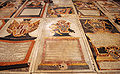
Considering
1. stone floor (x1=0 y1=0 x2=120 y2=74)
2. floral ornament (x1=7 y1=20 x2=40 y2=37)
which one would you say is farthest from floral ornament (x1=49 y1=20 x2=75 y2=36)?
floral ornament (x1=7 y1=20 x2=40 y2=37)

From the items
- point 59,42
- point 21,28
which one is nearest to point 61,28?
point 59,42

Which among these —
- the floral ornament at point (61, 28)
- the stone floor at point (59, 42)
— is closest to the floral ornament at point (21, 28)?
the stone floor at point (59, 42)

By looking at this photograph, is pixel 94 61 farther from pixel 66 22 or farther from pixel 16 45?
pixel 16 45

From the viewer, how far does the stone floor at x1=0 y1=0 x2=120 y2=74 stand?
1178 millimetres

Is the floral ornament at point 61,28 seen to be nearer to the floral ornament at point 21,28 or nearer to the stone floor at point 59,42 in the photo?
the stone floor at point 59,42

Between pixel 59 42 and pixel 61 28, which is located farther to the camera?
pixel 61 28

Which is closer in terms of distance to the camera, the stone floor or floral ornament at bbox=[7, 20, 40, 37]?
the stone floor

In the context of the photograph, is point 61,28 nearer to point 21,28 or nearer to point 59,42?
point 59,42

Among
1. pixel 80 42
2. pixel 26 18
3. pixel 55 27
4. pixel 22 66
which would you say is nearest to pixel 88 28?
pixel 80 42

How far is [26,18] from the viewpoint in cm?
224

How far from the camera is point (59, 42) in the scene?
1.55 metres

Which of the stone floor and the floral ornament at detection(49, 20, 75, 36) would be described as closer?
the stone floor

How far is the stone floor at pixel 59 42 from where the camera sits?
118 cm

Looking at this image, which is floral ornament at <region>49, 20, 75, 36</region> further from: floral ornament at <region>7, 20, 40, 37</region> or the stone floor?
Answer: floral ornament at <region>7, 20, 40, 37</region>
